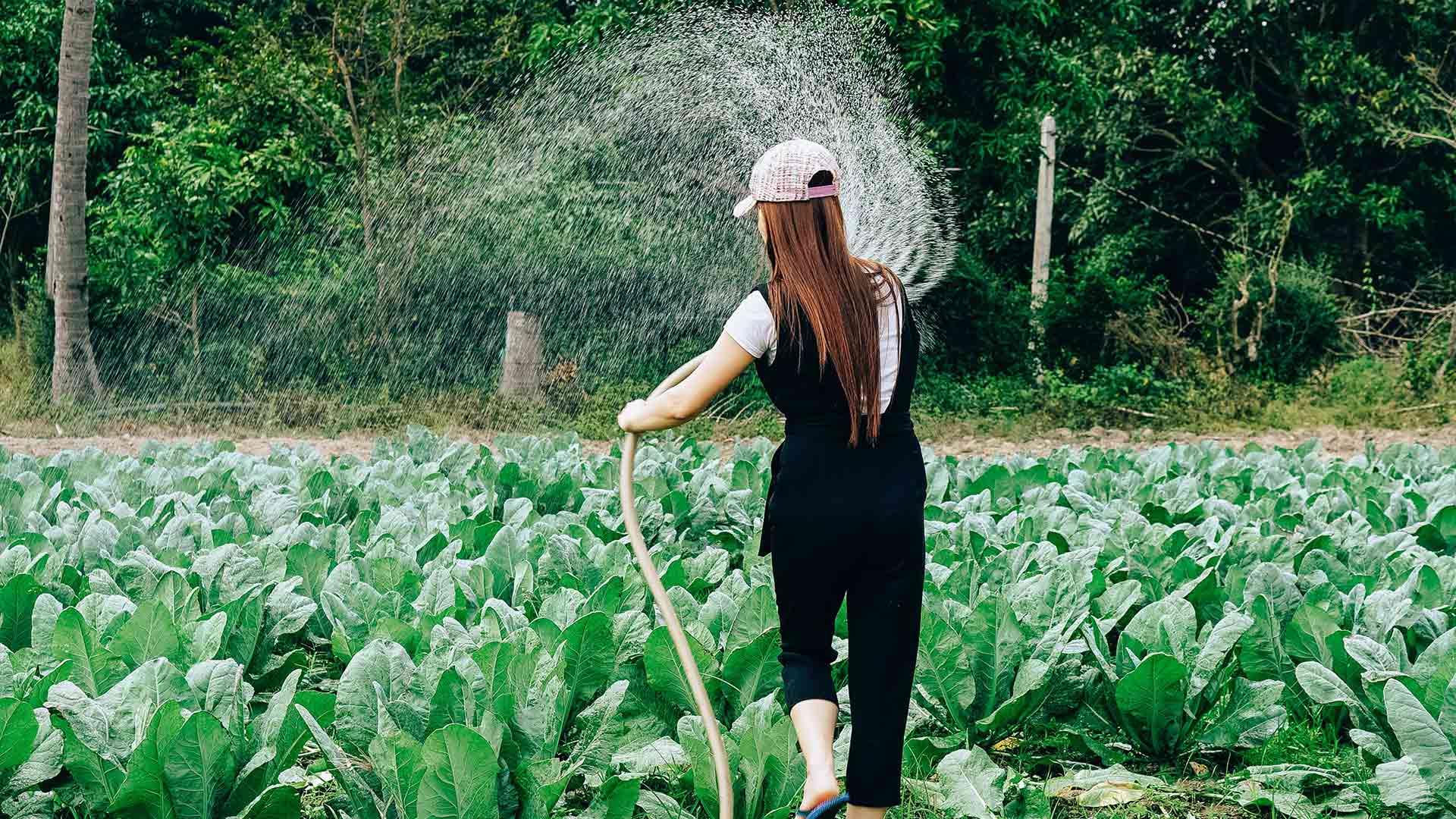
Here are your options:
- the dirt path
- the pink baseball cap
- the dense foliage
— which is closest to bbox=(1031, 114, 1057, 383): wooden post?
the dense foliage

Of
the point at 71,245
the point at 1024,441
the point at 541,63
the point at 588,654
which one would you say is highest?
the point at 541,63

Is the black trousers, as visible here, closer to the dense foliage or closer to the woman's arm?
the woman's arm

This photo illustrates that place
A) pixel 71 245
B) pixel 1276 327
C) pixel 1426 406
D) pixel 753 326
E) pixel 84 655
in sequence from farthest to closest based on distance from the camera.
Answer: pixel 1276 327 < pixel 1426 406 < pixel 71 245 < pixel 84 655 < pixel 753 326

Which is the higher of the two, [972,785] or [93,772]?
[93,772]

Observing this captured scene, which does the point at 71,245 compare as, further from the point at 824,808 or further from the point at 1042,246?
the point at 824,808

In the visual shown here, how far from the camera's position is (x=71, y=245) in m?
14.0

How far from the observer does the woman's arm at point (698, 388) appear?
289 centimetres

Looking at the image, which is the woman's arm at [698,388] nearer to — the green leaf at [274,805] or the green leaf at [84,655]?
the green leaf at [274,805]

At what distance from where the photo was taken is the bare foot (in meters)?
2.99

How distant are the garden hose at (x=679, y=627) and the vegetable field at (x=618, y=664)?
0.15 m

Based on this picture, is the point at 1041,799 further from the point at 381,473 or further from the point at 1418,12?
the point at 1418,12

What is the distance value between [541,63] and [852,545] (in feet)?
41.2

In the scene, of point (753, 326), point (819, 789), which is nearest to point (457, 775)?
point (819, 789)

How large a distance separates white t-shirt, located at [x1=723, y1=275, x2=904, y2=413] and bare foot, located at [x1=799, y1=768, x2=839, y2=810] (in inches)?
32.2
